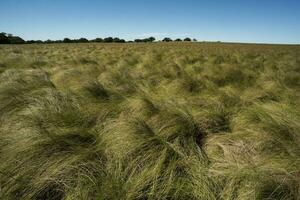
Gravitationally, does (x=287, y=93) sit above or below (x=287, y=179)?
below

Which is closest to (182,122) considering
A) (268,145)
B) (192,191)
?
(268,145)

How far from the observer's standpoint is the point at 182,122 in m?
3.05

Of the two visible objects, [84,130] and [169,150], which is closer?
[169,150]

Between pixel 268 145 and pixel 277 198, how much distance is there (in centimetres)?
84

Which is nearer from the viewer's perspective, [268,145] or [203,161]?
[203,161]

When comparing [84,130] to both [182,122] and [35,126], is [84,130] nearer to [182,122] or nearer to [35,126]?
[35,126]

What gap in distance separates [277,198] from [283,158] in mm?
597

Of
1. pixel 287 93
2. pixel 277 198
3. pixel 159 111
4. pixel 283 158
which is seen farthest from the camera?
pixel 287 93

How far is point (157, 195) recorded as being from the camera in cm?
191

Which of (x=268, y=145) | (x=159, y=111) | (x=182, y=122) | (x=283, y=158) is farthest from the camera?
(x=159, y=111)

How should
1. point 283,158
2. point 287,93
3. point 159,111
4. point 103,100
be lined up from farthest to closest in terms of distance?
point 287,93, point 103,100, point 159,111, point 283,158

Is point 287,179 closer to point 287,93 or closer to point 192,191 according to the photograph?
point 192,191

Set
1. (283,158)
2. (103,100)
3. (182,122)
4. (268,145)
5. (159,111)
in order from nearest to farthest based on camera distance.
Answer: (283,158)
(268,145)
(182,122)
(159,111)
(103,100)

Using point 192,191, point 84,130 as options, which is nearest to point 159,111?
point 84,130
